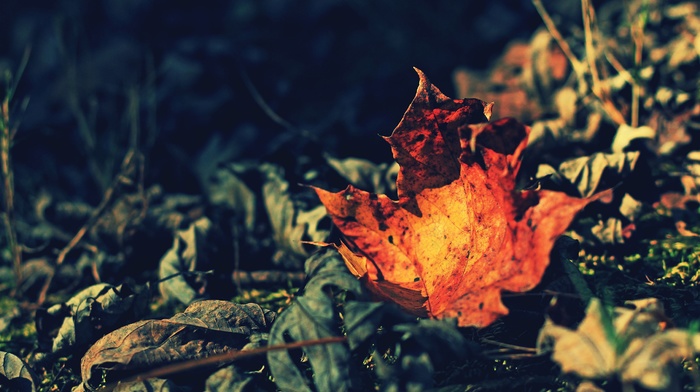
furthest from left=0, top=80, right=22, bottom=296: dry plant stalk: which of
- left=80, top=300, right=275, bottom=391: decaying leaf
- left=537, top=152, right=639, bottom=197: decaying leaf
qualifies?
left=537, top=152, right=639, bottom=197: decaying leaf

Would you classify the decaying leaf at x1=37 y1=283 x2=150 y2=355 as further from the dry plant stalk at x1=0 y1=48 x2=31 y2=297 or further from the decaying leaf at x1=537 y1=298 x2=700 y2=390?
the decaying leaf at x1=537 y1=298 x2=700 y2=390

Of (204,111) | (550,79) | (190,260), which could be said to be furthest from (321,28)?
(190,260)

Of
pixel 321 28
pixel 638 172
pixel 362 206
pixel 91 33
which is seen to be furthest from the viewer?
pixel 91 33

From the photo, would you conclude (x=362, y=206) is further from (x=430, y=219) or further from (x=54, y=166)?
(x=54, y=166)

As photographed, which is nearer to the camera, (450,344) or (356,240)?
(450,344)

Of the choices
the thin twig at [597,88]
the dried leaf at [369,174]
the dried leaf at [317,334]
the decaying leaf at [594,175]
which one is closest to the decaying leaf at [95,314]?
the dried leaf at [317,334]

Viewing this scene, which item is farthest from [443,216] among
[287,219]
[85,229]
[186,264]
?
[85,229]
